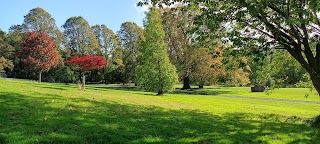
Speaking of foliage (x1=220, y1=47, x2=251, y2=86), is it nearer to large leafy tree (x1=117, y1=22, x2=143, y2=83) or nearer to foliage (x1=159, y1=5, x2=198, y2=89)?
foliage (x1=159, y1=5, x2=198, y2=89)

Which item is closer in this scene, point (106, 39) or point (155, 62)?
point (155, 62)

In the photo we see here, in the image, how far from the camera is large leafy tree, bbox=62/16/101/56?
70.7 m

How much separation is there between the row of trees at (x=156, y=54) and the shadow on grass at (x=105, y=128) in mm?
3173

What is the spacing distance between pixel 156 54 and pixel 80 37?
46.4 metres

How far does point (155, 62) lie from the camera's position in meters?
30.6

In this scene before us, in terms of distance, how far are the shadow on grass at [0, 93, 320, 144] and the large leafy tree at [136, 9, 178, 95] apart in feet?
59.9

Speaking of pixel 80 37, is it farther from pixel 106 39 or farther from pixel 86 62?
pixel 86 62

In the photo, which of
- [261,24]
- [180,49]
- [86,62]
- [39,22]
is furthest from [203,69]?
[39,22]

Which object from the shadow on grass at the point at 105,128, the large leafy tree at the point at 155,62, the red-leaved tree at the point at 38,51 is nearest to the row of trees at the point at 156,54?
the large leafy tree at the point at 155,62

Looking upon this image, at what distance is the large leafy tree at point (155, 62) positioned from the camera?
1191 inches

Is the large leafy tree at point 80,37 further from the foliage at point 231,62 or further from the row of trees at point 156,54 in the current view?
the foliage at point 231,62

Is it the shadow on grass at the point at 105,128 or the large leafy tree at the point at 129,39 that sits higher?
the large leafy tree at the point at 129,39

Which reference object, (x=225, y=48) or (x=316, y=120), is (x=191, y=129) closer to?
(x=225, y=48)

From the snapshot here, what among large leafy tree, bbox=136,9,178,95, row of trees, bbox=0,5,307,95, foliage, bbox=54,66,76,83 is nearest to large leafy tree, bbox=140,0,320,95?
row of trees, bbox=0,5,307,95
